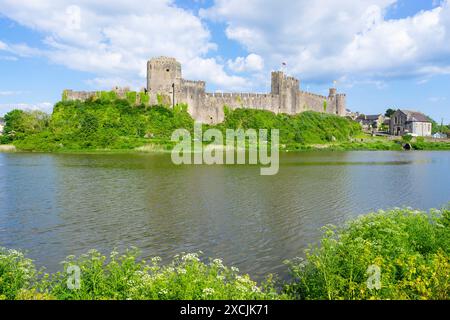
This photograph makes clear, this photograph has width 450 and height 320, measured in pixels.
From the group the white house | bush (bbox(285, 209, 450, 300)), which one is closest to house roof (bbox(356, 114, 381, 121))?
the white house

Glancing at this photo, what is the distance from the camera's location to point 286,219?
16172mm

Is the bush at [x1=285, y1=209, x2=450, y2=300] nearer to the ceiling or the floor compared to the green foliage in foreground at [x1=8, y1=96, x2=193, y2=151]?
nearer to the floor

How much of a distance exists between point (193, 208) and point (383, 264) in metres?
11.5

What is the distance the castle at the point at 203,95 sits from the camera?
68188 millimetres

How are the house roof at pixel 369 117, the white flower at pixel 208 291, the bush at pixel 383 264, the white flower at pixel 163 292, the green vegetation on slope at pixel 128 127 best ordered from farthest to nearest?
the house roof at pixel 369 117 → the green vegetation on slope at pixel 128 127 → the bush at pixel 383 264 → the white flower at pixel 163 292 → the white flower at pixel 208 291

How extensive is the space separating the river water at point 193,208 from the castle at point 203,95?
1519 inches

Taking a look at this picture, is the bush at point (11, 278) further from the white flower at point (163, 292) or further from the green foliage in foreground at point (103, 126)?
the green foliage in foreground at point (103, 126)

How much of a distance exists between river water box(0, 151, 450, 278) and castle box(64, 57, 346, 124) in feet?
127

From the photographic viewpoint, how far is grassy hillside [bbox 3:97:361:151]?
195ft

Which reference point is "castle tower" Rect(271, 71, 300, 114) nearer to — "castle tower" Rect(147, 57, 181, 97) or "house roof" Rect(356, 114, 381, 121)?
"castle tower" Rect(147, 57, 181, 97)

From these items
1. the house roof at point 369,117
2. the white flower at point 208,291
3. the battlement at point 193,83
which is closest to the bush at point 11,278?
the white flower at point 208,291
